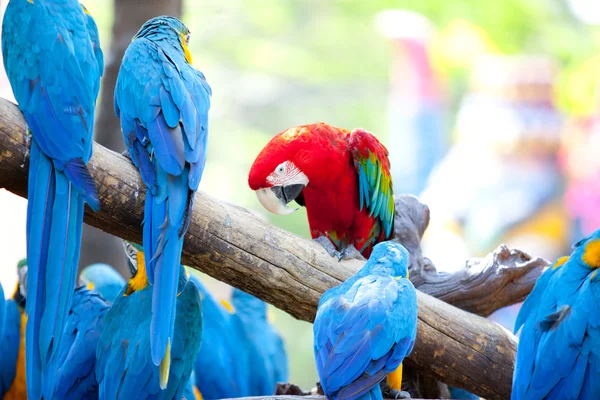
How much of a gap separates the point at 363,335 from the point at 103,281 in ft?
4.21

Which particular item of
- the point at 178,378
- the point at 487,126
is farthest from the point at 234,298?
the point at 487,126

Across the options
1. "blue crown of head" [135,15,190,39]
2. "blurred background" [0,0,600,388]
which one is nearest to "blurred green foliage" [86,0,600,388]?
"blurred background" [0,0,600,388]

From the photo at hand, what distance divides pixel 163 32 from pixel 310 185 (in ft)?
2.40

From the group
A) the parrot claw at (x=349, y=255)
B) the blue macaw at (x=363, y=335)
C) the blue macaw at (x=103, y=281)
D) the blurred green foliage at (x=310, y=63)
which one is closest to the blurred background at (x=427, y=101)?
the blurred green foliage at (x=310, y=63)

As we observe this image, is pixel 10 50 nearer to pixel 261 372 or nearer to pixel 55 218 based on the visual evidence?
pixel 55 218

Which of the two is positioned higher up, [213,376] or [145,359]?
[145,359]

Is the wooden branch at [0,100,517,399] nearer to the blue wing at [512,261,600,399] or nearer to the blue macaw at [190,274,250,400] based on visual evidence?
the blue wing at [512,261,600,399]

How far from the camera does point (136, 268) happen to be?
2.04m

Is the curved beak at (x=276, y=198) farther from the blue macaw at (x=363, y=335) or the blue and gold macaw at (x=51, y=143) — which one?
the blue and gold macaw at (x=51, y=143)

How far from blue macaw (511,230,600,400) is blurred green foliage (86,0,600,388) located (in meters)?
5.64

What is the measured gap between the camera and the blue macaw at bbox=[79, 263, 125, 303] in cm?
251

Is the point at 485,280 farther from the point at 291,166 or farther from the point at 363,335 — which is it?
the point at 363,335

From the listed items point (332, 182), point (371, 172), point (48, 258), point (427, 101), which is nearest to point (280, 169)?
point (332, 182)

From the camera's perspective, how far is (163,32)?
74.0 inches
